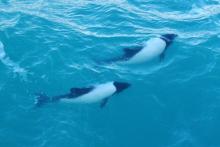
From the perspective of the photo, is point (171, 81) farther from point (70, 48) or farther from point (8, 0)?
point (8, 0)

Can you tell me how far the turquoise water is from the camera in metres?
11.9

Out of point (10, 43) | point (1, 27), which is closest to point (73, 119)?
point (10, 43)

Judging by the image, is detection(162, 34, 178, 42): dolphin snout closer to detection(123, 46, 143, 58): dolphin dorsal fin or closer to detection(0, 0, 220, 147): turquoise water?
detection(0, 0, 220, 147): turquoise water

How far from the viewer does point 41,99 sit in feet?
41.2

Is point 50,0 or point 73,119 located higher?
point 50,0

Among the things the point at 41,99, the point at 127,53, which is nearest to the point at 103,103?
the point at 41,99

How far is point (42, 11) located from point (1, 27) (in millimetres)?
2205

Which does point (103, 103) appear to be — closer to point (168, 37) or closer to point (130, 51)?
point (130, 51)

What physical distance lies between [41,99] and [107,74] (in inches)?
99.7

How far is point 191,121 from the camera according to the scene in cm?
1241

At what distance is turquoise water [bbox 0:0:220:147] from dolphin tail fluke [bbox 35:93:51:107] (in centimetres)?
20

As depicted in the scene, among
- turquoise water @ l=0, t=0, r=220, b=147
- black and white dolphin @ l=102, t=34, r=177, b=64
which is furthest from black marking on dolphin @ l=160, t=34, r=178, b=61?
turquoise water @ l=0, t=0, r=220, b=147

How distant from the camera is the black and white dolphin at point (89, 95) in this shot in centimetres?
1245

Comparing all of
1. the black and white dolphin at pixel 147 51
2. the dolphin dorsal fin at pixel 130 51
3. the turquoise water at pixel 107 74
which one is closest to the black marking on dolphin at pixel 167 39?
the black and white dolphin at pixel 147 51
